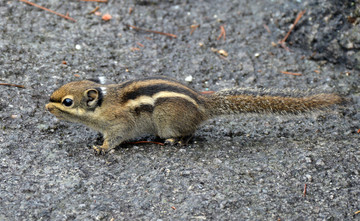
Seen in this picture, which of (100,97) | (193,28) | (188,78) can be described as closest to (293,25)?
(193,28)

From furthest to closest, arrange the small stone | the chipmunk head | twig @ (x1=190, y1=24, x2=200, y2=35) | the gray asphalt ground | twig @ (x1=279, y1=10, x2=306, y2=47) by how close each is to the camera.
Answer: twig @ (x1=190, y1=24, x2=200, y2=35), twig @ (x1=279, y1=10, x2=306, y2=47), the small stone, the chipmunk head, the gray asphalt ground

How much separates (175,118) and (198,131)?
0.52 m

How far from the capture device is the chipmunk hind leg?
12.5 feet

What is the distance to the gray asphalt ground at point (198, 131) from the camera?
127 inches

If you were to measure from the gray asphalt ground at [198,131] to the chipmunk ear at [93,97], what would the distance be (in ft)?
1.28

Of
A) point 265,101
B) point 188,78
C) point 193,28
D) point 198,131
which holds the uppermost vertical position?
point 193,28

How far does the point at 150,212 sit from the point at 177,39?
294 centimetres

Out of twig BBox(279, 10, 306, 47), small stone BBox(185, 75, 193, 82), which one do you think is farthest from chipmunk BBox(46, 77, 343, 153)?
twig BBox(279, 10, 306, 47)

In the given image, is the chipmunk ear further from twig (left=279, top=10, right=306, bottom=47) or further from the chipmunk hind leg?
twig (left=279, top=10, right=306, bottom=47)

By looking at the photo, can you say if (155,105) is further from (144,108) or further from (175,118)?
(175,118)

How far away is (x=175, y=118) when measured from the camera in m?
3.86

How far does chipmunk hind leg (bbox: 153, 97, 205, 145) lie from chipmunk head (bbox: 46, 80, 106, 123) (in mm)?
553

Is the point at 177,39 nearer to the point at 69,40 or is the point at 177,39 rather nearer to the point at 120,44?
the point at 120,44

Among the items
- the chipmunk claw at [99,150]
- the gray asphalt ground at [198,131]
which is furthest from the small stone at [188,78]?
the chipmunk claw at [99,150]
